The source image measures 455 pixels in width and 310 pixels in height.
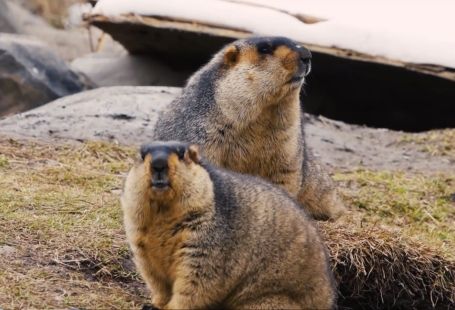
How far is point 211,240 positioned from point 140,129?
5.58 meters

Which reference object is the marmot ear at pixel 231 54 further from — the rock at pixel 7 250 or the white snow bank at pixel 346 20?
the white snow bank at pixel 346 20

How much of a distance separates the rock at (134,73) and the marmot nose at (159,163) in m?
8.61

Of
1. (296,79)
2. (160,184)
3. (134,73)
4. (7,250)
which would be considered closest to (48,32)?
(134,73)

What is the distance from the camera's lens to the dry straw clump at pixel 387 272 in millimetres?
7605

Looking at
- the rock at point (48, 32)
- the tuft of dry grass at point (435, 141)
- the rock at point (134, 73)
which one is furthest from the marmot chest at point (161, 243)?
the rock at point (48, 32)

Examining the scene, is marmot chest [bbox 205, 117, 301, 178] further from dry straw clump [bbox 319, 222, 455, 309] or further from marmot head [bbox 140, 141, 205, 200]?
marmot head [bbox 140, 141, 205, 200]

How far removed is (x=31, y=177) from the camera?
28.8ft

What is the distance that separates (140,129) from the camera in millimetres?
11055

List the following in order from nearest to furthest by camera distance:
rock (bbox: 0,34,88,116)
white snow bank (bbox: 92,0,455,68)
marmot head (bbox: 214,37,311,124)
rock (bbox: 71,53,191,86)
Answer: marmot head (bbox: 214,37,311,124), white snow bank (bbox: 92,0,455,68), rock (bbox: 0,34,88,116), rock (bbox: 71,53,191,86)

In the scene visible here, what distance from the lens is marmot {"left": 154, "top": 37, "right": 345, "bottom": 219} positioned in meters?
7.21

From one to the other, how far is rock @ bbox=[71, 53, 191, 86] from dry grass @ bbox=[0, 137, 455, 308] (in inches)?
147

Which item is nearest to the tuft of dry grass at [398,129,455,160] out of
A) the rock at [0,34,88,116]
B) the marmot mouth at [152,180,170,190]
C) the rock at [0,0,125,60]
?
the rock at [0,34,88,116]

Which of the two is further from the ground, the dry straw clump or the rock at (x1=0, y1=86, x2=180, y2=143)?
the dry straw clump

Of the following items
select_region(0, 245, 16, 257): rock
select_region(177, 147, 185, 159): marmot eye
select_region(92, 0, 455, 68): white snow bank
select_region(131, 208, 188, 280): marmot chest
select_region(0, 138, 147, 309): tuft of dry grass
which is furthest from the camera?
select_region(92, 0, 455, 68): white snow bank
